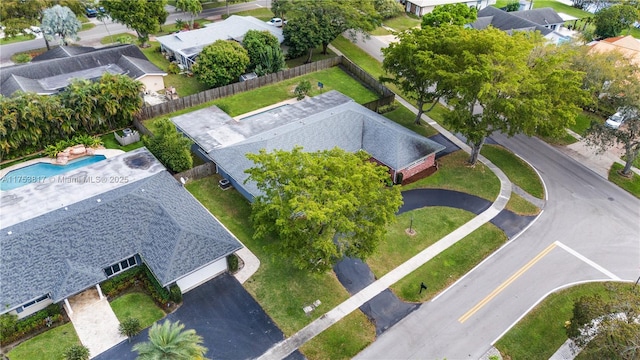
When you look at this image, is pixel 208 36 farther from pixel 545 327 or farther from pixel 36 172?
pixel 545 327

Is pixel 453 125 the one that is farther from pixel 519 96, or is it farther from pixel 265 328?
pixel 265 328

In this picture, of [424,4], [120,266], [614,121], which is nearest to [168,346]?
[120,266]

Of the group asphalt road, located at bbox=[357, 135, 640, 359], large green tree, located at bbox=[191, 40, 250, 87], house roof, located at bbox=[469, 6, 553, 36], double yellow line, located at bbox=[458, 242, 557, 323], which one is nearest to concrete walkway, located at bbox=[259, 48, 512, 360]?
asphalt road, located at bbox=[357, 135, 640, 359]

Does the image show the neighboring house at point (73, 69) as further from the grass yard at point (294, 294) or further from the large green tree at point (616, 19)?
the large green tree at point (616, 19)

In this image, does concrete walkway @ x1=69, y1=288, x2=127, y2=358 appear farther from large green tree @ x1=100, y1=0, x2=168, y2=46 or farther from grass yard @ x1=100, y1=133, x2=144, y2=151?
large green tree @ x1=100, y1=0, x2=168, y2=46

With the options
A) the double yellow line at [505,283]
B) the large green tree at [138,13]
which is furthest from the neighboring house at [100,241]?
the large green tree at [138,13]

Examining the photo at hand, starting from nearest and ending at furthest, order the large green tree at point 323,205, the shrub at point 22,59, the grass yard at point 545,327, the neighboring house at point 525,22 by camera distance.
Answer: the large green tree at point 323,205
the grass yard at point 545,327
the shrub at point 22,59
the neighboring house at point 525,22
